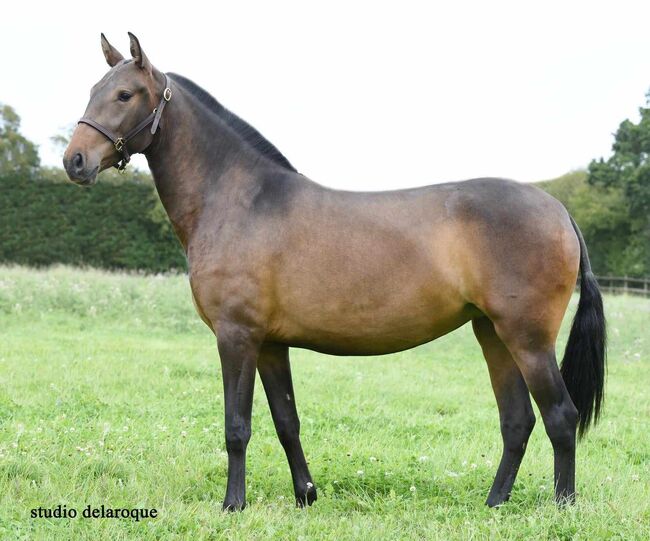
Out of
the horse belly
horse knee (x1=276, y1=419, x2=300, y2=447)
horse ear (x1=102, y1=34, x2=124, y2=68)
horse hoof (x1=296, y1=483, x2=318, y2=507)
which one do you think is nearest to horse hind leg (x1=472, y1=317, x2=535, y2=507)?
the horse belly

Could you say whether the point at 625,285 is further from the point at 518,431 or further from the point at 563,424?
the point at 563,424

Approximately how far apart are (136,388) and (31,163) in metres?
27.7

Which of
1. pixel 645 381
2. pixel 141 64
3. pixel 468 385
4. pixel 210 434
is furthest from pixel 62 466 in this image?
pixel 645 381

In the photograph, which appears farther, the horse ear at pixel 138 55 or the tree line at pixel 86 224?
the tree line at pixel 86 224

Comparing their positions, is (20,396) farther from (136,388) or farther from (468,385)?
(468,385)

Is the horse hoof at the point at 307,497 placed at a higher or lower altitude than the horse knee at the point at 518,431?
lower

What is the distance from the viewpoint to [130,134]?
4.16 m

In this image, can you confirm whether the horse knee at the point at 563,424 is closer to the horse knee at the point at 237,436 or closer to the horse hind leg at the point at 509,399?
the horse hind leg at the point at 509,399

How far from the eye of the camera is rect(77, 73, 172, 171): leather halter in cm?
404

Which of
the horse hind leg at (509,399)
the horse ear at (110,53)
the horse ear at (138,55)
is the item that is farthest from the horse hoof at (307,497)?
the horse ear at (110,53)

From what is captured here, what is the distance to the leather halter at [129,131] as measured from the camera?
13.3 ft

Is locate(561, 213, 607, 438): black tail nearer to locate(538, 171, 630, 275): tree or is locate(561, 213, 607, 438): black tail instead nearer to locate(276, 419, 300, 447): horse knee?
locate(276, 419, 300, 447): horse knee

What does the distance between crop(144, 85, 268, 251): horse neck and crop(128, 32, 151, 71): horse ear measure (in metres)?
0.27

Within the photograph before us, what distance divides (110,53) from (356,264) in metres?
2.10
